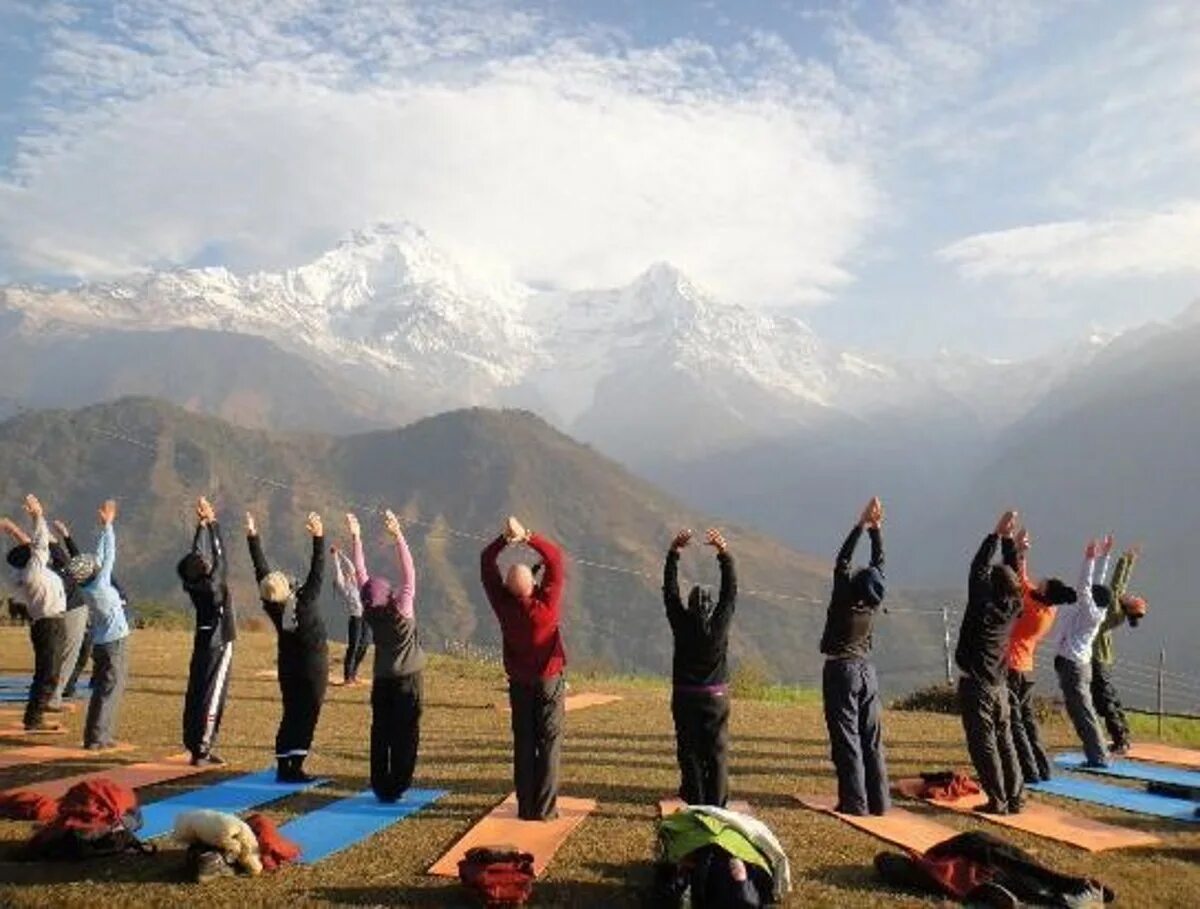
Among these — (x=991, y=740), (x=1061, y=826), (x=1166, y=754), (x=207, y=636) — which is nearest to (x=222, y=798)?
(x=207, y=636)

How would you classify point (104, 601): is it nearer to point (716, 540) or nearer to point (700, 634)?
point (700, 634)

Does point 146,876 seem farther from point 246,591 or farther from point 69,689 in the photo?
point 246,591

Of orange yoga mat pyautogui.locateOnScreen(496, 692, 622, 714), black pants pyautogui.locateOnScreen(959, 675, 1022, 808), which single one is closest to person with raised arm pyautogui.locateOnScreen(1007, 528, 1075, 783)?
black pants pyautogui.locateOnScreen(959, 675, 1022, 808)

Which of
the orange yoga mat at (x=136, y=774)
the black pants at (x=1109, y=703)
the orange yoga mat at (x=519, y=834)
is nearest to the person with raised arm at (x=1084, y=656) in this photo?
the black pants at (x=1109, y=703)

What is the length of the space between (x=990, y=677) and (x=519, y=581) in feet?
13.7

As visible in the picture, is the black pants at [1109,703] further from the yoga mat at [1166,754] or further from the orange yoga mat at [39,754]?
the orange yoga mat at [39,754]

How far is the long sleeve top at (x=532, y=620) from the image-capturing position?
26.4ft

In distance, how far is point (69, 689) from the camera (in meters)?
14.8

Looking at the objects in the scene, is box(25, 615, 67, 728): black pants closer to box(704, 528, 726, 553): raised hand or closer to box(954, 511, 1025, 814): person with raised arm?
box(704, 528, 726, 553): raised hand

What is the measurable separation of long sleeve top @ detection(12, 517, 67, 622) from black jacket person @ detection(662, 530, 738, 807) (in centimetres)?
784

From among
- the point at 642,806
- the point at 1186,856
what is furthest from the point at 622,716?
the point at 1186,856

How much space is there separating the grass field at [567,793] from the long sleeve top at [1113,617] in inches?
80.6

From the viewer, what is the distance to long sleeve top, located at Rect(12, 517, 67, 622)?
11789mm

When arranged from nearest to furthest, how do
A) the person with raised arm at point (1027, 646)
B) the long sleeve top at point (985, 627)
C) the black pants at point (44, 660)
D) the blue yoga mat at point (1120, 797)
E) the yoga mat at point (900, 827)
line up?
1. the yoga mat at point (900, 827)
2. the long sleeve top at point (985, 627)
3. the blue yoga mat at point (1120, 797)
4. the person with raised arm at point (1027, 646)
5. the black pants at point (44, 660)
